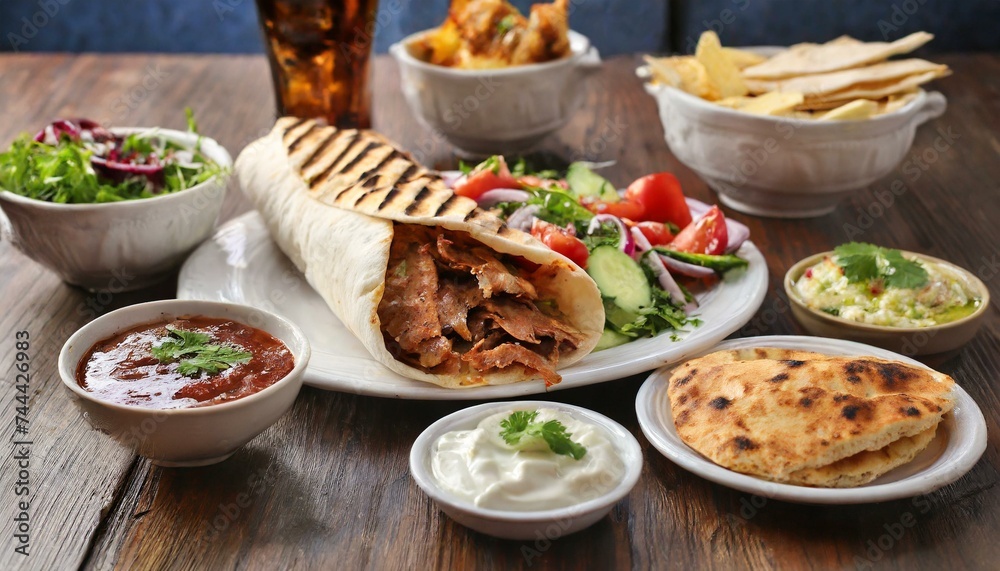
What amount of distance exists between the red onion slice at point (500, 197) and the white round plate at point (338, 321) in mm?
683

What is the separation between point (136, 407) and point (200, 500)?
30 centimetres

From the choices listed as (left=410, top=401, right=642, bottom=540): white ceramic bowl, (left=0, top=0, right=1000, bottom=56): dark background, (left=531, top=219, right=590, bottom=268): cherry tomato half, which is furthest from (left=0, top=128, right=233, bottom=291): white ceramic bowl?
(left=0, top=0, right=1000, bottom=56): dark background

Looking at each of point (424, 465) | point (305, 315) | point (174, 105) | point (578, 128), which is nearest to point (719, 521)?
point (424, 465)

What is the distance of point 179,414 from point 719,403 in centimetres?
124

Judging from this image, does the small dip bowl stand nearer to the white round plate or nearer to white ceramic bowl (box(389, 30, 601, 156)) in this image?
the white round plate

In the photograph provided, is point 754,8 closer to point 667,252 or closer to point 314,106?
point 314,106

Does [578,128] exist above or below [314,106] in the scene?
below

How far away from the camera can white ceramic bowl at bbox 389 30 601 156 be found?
13.6ft

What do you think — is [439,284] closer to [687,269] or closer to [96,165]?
[687,269]

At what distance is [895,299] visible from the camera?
275cm

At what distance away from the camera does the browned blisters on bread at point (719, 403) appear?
2.23 m

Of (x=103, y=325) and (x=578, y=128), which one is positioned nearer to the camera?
(x=103, y=325)

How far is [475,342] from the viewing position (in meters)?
2.63

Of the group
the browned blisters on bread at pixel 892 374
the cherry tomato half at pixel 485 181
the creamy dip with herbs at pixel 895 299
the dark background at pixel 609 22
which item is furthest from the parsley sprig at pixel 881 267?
the dark background at pixel 609 22
